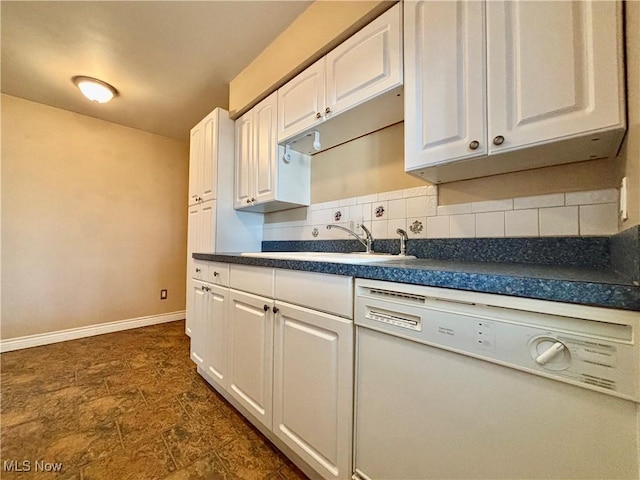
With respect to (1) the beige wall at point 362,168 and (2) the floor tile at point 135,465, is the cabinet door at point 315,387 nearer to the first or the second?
(2) the floor tile at point 135,465

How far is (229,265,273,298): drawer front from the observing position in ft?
4.21

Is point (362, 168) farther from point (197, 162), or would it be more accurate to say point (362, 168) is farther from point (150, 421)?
point (150, 421)

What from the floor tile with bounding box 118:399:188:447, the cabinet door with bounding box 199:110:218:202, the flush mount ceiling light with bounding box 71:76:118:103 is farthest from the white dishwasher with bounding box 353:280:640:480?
the flush mount ceiling light with bounding box 71:76:118:103

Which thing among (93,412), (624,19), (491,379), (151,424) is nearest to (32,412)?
(93,412)

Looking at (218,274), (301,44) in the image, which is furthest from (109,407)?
(301,44)

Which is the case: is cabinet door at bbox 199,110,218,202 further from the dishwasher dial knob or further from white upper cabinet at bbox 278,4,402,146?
the dishwasher dial knob


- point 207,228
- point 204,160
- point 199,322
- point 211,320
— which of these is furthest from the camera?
point 204,160

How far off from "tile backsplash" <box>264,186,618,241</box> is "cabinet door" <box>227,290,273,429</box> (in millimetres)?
757

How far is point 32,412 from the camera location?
1587 mm

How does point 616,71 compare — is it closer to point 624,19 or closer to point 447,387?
point 624,19

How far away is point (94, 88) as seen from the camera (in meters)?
2.41

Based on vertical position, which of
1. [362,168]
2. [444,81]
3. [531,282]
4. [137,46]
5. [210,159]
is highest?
[137,46]

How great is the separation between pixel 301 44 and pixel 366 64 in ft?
2.09

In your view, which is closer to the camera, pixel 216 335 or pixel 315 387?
pixel 315 387
